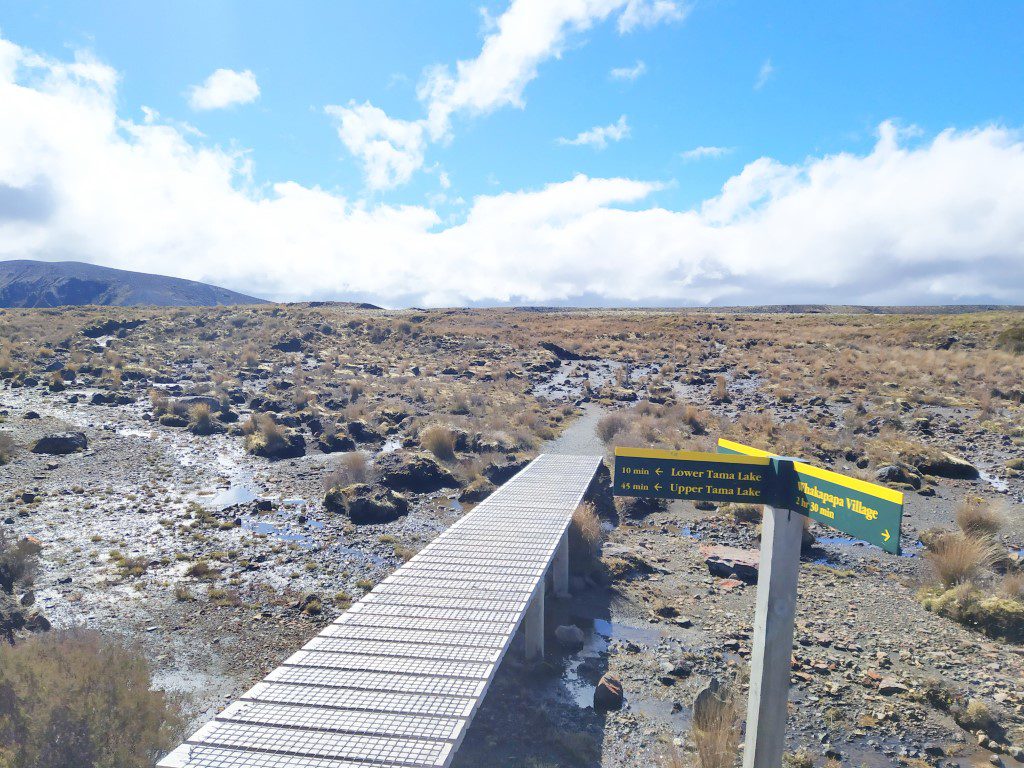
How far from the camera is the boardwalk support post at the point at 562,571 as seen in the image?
9.57m

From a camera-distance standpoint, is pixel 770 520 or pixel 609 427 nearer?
pixel 770 520

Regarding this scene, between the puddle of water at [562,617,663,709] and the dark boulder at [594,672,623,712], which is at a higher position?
the dark boulder at [594,672,623,712]

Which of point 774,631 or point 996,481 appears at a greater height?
point 774,631

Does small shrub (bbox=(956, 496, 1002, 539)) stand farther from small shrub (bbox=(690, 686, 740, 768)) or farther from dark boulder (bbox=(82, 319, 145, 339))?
dark boulder (bbox=(82, 319, 145, 339))

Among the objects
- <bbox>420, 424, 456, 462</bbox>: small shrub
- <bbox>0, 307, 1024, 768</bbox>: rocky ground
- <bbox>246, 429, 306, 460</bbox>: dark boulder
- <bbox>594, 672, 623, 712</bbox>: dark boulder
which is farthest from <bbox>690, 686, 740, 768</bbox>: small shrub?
<bbox>246, 429, 306, 460</bbox>: dark boulder

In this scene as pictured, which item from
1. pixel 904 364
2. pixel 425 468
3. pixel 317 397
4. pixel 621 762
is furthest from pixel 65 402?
pixel 904 364

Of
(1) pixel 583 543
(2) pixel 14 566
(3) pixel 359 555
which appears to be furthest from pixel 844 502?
(2) pixel 14 566

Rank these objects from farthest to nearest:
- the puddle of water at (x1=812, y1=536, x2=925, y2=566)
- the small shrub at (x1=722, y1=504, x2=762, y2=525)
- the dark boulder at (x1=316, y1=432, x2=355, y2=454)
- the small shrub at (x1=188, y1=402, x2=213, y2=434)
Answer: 1. the small shrub at (x1=188, y1=402, x2=213, y2=434)
2. the dark boulder at (x1=316, y1=432, x2=355, y2=454)
3. the small shrub at (x1=722, y1=504, x2=762, y2=525)
4. the puddle of water at (x1=812, y1=536, x2=925, y2=566)

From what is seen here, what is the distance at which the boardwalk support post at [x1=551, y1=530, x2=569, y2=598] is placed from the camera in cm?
957

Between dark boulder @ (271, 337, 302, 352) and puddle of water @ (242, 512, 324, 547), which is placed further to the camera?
dark boulder @ (271, 337, 302, 352)

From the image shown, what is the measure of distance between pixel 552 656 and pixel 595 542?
303 cm

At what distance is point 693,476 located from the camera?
446 centimetres

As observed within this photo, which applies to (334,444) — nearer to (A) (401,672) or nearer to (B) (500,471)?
(B) (500,471)

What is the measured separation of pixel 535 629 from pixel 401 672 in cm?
269
